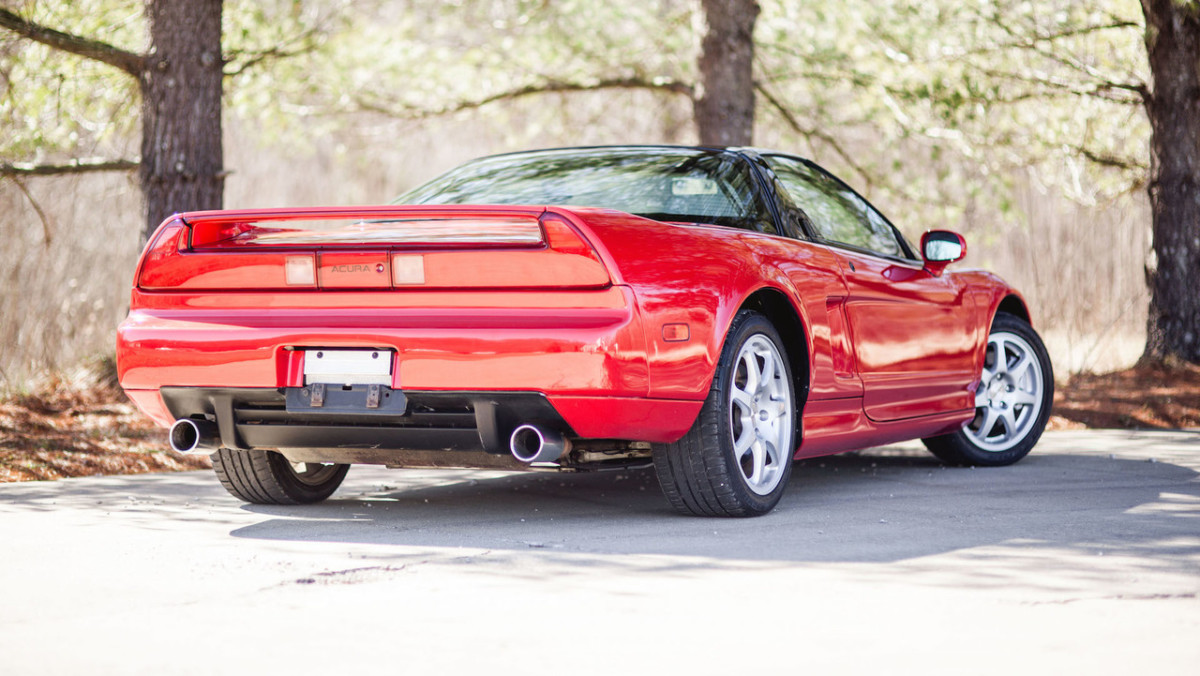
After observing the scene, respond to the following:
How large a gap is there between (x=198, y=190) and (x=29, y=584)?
5.31 m

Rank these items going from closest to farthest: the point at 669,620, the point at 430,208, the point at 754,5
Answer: the point at 669,620 < the point at 430,208 < the point at 754,5

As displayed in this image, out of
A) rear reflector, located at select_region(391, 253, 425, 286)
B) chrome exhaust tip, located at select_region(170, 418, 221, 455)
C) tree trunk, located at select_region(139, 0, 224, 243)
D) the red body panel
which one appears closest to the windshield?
the red body panel

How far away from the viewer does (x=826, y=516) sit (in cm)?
502

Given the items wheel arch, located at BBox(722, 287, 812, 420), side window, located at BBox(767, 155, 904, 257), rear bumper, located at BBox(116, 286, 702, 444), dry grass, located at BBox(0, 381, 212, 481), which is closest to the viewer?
rear bumper, located at BBox(116, 286, 702, 444)

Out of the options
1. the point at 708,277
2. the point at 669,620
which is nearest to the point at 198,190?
the point at 708,277

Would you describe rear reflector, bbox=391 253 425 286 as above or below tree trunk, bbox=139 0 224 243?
below

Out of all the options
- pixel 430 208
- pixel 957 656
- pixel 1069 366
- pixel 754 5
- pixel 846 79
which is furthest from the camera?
pixel 846 79

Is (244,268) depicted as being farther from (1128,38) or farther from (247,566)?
(1128,38)

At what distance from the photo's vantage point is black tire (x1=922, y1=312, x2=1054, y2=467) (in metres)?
6.82

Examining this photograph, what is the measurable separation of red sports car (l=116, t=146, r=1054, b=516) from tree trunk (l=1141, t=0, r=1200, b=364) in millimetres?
5882

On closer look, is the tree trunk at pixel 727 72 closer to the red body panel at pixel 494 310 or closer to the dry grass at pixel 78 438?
the dry grass at pixel 78 438

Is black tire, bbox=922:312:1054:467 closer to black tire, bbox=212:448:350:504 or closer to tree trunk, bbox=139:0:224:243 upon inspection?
black tire, bbox=212:448:350:504

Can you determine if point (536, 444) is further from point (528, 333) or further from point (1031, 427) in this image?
point (1031, 427)

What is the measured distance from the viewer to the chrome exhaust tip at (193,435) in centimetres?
469
